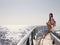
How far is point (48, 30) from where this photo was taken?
171 cm

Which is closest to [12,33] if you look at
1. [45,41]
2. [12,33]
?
[12,33]

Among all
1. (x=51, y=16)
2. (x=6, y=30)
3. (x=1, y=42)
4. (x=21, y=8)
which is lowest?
(x=1, y=42)

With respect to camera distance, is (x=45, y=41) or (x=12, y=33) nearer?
(x=45, y=41)

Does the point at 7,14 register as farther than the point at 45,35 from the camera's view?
Yes

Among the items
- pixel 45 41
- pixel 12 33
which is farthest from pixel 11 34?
pixel 45 41

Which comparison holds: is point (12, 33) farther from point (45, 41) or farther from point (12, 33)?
point (45, 41)

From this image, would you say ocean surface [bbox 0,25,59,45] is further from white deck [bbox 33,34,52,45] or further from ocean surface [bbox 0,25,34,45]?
white deck [bbox 33,34,52,45]

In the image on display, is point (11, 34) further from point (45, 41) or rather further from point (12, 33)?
point (45, 41)

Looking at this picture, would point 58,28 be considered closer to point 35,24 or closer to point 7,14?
point 35,24

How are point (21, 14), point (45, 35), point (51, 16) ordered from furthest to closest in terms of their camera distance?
point (21, 14) < point (51, 16) < point (45, 35)

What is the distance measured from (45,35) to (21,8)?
0.55 m

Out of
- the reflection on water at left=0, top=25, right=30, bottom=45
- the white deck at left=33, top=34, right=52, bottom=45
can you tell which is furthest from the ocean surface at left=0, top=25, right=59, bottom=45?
the white deck at left=33, top=34, right=52, bottom=45

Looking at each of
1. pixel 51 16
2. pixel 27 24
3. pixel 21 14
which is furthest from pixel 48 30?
pixel 21 14

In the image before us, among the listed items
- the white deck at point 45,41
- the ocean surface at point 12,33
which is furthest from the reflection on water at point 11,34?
the white deck at point 45,41
